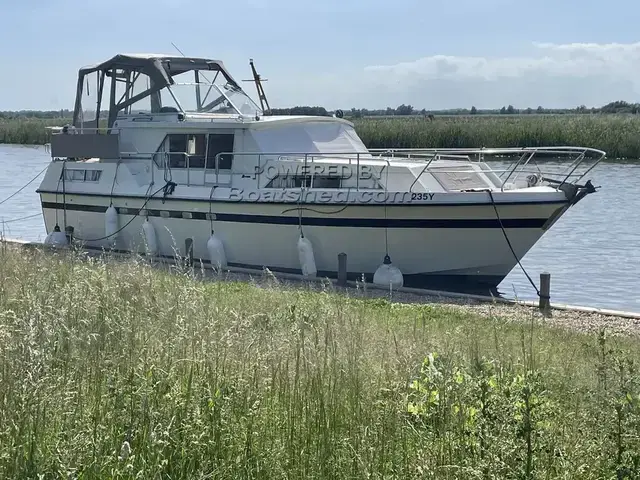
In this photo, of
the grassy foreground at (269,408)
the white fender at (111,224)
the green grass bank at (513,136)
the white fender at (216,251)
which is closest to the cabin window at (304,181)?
the white fender at (216,251)

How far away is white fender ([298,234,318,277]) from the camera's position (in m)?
14.3

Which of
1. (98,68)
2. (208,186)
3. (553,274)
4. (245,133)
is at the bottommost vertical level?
(553,274)

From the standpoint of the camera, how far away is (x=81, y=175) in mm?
17734

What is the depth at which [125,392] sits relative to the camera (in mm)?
4852

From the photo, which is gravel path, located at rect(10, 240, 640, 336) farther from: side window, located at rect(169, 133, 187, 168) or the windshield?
the windshield

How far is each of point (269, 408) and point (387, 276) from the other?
8.67 meters

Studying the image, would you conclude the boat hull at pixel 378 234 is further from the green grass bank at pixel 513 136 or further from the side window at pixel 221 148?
the green grass bank at pixel 513 136

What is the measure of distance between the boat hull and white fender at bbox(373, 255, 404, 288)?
34 centimetres

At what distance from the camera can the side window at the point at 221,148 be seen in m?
15.4

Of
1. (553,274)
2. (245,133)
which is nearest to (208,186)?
(245,133)

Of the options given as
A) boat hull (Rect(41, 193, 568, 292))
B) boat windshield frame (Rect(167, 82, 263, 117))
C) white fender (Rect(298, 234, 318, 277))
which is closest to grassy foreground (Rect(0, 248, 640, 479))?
boat hull (Rect(41, 193, 568, 292))

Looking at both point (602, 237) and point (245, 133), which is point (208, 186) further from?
point (602, 237)

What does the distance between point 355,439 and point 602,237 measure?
1757 cm

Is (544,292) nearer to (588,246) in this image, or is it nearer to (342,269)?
(342,269)
